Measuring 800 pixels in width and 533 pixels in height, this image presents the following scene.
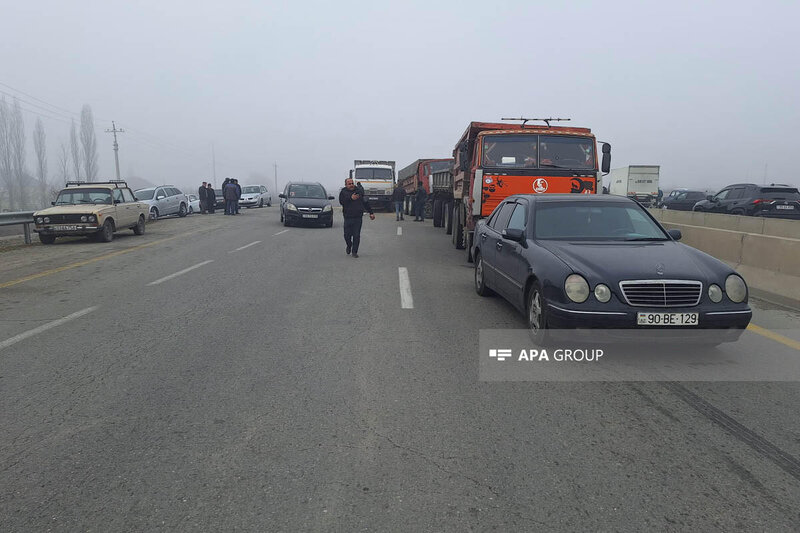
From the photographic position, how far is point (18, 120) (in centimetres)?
6638

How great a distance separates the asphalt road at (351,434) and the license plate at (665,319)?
54cm

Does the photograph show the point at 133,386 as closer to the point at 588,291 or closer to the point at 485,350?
the point at 485,350

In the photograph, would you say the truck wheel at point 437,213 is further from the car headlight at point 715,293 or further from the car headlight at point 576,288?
the car headlight at point 715,293

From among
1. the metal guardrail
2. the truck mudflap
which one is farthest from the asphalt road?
the metal guardrail

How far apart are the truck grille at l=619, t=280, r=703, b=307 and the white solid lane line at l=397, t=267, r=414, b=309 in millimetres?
3177

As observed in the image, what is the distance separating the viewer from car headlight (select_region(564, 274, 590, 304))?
5008 millimetres

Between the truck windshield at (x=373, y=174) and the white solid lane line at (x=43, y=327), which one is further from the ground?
the truck windshield at (x=373, y=174)

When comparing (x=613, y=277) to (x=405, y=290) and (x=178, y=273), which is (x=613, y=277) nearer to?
(x=405, y=290)

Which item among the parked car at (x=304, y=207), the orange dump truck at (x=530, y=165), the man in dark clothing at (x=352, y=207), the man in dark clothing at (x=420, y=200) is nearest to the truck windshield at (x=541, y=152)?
the orange dump truck at (x=530, y=165)

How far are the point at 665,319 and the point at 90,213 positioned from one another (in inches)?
591

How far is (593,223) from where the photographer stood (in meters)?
6.45

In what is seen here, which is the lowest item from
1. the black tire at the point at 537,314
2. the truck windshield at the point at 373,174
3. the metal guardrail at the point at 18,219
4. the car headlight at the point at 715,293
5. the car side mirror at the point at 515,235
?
the black tire at the point at 537,314

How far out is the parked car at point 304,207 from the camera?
68.1 feet

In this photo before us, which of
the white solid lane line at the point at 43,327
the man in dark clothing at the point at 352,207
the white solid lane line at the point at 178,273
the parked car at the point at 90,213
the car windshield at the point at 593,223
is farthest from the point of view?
the parked car at the point at 90,213
